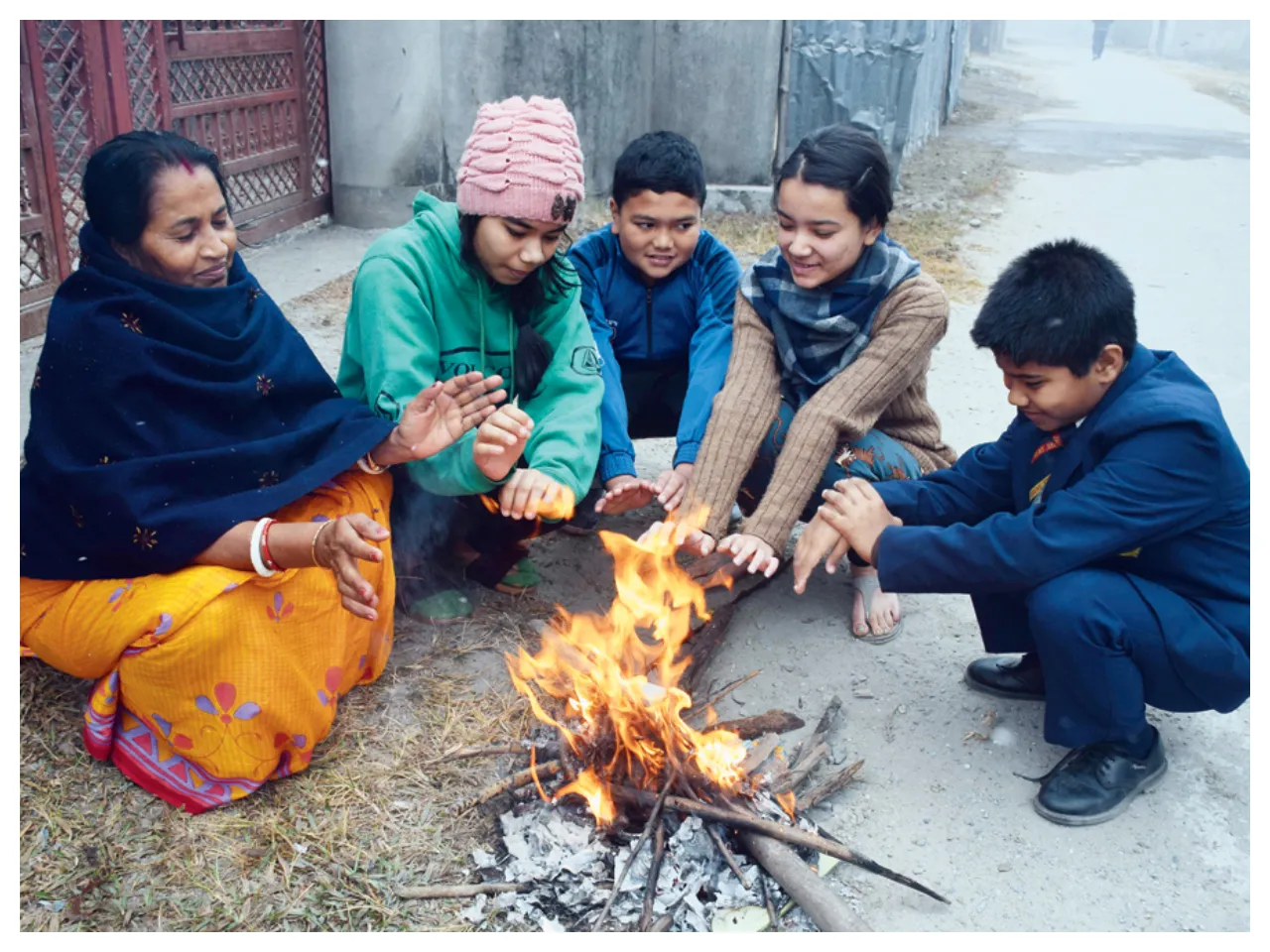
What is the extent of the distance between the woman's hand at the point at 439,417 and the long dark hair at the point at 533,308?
424 mm

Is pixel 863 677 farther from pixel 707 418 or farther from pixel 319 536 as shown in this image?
pixel 319 536

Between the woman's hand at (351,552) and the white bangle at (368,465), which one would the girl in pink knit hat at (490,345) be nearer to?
the white bangle at (368,465)

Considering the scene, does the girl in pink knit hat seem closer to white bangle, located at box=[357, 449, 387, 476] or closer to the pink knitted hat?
the pink knitted hat

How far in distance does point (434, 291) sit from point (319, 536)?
3.45ft

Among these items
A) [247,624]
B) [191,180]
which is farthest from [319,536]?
[191,180]

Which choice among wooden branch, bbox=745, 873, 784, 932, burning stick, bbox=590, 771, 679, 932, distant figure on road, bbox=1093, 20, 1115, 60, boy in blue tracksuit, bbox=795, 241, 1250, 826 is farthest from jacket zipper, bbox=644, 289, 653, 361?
distant figure on road, bbox=1093, 20, 1115, 60

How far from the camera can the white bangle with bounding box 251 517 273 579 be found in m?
2.48

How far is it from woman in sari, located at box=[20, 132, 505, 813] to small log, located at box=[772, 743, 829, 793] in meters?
1.08

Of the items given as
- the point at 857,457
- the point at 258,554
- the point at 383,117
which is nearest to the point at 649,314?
the point at 857,457

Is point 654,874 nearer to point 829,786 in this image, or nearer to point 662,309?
point 829,786

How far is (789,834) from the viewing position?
7.67 ft

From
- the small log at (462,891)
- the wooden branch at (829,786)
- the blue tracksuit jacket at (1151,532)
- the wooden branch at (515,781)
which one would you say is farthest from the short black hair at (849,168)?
the small log at (462,891)

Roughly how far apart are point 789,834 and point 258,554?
1392 millimetres

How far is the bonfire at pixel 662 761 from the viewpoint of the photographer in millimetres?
2297
